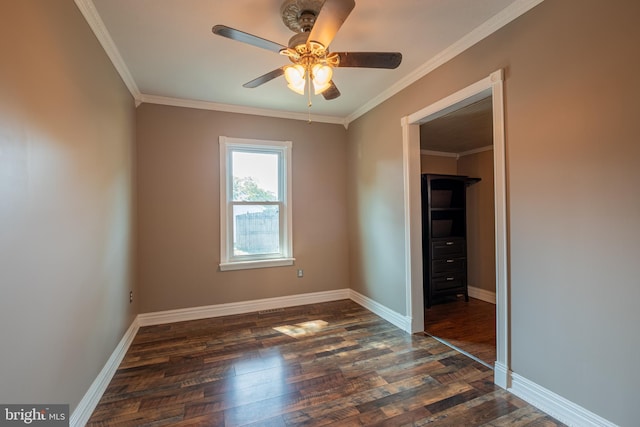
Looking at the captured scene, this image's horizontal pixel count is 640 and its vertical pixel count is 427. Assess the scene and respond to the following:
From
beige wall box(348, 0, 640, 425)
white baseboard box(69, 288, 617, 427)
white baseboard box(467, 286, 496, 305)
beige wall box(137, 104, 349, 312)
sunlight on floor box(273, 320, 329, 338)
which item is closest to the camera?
beige wall box(348, 0, 640, 425)

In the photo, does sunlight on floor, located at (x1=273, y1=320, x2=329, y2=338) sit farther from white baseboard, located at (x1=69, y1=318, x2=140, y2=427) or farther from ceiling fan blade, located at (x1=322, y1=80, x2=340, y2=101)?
ceiling fan blade, located at (x1=322, y1=80, x2=340, y2=101)

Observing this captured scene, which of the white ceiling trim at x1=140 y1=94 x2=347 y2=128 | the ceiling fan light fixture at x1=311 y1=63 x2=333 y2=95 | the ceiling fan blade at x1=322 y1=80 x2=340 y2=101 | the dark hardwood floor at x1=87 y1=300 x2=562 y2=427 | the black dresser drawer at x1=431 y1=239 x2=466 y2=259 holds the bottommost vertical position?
the dark hardwood floor at x1=87 y1=300 x2=562 y2=427

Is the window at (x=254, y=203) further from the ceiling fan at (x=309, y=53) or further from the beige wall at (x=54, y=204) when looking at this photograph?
the ceiling fan at (x=309, y=53)

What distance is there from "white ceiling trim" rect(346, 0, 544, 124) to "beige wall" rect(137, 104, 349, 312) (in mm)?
1347

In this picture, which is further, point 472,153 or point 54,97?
point 472,153

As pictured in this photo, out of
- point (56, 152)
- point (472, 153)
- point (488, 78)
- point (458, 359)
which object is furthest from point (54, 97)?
point (472, 153)

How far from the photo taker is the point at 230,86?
119 inches

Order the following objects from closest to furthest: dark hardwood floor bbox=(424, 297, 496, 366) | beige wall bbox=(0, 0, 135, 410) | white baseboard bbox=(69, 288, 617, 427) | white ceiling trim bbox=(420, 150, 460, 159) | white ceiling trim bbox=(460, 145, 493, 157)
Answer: beige wall bbox=(0, 0, 135, 410)
white baseboard bbox=(69, 288, 617, 427)
dark hardwood floor bbox=(424, 297, 496, 366)
white ceiling trim bbox=(460, 145, 493, 157)
white ceiling trim bbox=(420, 150, 460, 159)

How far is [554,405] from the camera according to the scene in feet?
5.74

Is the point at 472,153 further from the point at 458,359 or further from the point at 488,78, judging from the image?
the point at 458,359

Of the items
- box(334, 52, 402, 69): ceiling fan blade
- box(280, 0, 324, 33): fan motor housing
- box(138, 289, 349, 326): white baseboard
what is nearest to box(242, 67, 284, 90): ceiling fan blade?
box(280, 0, 324, 33): fan motor housing

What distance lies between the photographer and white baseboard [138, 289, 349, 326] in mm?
Answer: 3318

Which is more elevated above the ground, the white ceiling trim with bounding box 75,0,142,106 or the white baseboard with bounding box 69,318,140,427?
the white ceiling trim with bounding box 75,0,142,106

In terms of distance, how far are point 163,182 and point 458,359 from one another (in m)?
3.60
